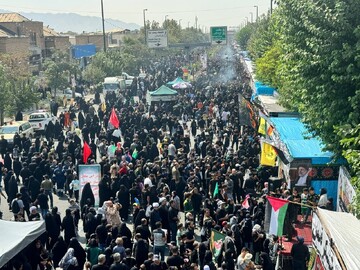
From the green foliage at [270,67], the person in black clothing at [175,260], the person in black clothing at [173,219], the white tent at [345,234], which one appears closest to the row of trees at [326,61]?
the white tent at [345,234]

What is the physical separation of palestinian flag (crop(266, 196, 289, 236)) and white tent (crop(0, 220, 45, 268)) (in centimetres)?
465

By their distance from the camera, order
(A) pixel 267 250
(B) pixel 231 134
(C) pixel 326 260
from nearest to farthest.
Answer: (C) pixel 326 260 → (A) pixel 267 250 → (B) pixel 231 134

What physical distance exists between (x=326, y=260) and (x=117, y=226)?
Result: 5.30 m

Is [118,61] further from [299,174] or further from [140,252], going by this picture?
[140,252]

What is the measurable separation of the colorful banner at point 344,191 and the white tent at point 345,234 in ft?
9.98

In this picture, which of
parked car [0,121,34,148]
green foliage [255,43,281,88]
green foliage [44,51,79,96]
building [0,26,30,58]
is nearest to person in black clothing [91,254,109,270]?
parked car [0,121,34,148]

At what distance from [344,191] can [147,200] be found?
4809mm

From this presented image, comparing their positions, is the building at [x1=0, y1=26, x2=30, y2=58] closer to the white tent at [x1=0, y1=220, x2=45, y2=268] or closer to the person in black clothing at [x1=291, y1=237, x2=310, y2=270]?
the white tent at [x1=0, y1=220, x2=45, y2=268]

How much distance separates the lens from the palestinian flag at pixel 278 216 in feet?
44.7

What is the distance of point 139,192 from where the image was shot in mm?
18016

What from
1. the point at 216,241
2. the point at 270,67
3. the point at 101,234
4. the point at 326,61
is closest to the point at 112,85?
the point at 270,67

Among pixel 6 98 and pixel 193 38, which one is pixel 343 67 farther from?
pixel 193 38

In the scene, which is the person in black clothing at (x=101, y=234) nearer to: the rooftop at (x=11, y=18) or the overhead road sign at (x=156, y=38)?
the overhead road sign at (x=156, y=38)

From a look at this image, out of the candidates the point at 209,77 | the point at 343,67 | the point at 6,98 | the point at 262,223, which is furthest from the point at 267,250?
the point at 209,77
